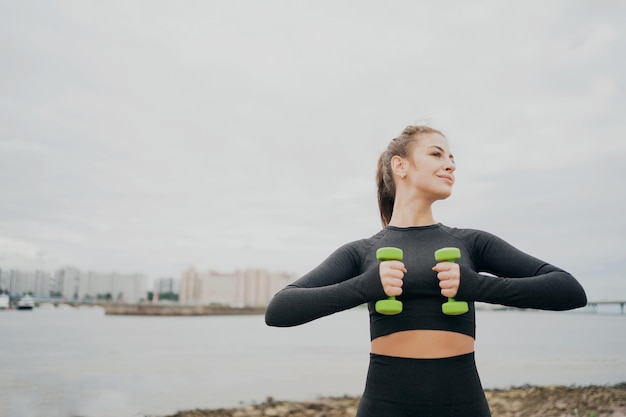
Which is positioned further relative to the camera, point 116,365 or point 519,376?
point 116,365

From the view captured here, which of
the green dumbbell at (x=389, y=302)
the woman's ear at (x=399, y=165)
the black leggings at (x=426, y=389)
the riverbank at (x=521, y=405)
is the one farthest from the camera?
the riverbank at (x=521, y=405)

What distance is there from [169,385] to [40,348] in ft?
104

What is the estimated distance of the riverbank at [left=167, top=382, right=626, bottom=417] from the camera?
1416 cm

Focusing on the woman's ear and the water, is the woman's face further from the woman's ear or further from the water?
the water

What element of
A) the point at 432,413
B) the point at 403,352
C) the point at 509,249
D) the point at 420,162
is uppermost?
the point at 420,162

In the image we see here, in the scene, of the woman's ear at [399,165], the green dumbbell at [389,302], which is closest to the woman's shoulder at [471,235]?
the woman's ear at [399,165]

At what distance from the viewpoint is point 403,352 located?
227cm

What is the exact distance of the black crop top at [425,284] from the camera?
2.15 meters

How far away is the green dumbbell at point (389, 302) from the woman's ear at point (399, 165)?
0.63 metres

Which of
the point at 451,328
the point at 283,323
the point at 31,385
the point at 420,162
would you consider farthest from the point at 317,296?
the point at 31,385

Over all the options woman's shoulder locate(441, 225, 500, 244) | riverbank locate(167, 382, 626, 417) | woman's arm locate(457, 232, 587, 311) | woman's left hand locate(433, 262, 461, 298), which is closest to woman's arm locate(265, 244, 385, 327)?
woman's left hand locate(433, 262, 461, 298)

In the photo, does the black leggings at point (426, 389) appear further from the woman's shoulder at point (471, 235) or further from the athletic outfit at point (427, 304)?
the woman's shoulder at point (471, 235)

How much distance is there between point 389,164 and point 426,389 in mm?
1259

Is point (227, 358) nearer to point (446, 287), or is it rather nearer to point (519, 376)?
point (519, 376)
